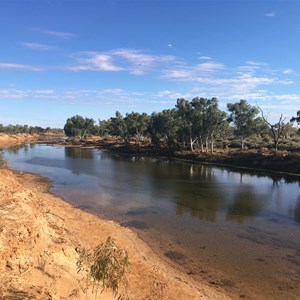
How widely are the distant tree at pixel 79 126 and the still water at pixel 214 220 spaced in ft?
370

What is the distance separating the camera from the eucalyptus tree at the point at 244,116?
78438mm

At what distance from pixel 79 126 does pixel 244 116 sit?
99032 millimetres

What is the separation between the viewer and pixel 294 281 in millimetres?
16047

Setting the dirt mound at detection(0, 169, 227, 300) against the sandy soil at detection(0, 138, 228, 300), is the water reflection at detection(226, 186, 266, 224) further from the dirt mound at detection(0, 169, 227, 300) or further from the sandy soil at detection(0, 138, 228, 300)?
the dirt mound at detection(0, 169, 227, 300)

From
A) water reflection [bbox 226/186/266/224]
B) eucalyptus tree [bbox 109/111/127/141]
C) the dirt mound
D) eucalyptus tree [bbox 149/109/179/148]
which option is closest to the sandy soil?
the dirt mound

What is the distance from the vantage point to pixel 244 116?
260 ft

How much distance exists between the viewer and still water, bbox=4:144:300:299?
16625mm

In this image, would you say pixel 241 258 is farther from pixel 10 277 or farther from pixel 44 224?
pixel 10 277

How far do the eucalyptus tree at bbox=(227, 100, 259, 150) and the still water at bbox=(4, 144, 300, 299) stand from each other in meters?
31.0

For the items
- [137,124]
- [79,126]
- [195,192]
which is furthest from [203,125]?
[79,126]

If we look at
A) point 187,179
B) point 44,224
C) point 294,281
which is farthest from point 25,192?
point 187,179

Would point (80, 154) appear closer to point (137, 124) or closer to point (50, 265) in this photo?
point (137, 124)

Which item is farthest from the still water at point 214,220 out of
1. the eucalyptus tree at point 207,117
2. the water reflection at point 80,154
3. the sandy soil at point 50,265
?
the water reflection at point 80,154

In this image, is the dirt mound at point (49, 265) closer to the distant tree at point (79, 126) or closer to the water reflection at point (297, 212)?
the water reflection at point (297, 212)
